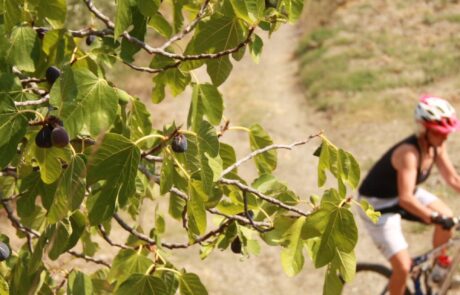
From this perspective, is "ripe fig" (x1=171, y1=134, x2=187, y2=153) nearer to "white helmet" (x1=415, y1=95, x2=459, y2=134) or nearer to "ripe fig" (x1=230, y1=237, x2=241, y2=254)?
"ripe fig" (x1=230, y1=237, x2=241, y2=254)

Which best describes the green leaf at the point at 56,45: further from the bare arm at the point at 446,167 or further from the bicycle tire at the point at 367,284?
the bicycle tire at the point at 367,284

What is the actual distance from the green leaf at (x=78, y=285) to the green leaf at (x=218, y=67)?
0.79 m

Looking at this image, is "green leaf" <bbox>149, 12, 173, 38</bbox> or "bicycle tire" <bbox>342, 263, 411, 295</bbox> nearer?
"green leaf" <bbox>149, 12, 173, 38</bbox>

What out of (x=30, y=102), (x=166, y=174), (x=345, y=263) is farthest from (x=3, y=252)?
(x=345, y=263)

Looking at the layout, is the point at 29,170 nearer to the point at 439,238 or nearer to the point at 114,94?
the point at 114,94

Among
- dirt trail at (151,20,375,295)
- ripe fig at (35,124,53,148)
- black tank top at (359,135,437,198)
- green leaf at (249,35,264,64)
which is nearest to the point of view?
ripe fig at (35,124,53,148)

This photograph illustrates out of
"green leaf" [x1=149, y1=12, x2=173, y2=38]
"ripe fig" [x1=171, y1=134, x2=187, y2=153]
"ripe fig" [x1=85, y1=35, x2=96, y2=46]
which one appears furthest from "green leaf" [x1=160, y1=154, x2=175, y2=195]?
"ripe fig" [x1=85, y1=35, x2=96, y2=46]

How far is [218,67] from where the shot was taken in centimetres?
283

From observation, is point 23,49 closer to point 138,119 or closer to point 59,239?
point 59,239

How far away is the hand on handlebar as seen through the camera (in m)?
6.08

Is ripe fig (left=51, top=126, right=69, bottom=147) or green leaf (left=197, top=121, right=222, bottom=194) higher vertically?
ripe fig (left=51, top=126, right=69, bottom=147)

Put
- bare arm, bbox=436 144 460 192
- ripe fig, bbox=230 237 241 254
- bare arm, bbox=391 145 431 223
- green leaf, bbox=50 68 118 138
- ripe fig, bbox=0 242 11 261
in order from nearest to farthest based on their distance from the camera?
green leaf, bbox=50 68 118 138 → ripe fig, bbox=0 242 11 261 → ripe fig, bbox=230 237 241 254 → bare arm, bbox=391 145 431 223 → bare arm, bbox=436 144 460 192

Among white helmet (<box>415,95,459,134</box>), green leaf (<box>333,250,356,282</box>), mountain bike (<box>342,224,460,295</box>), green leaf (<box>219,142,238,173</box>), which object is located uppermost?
green leaf (<box>333,250,356,282</box>)

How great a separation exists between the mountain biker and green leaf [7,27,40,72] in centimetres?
398
